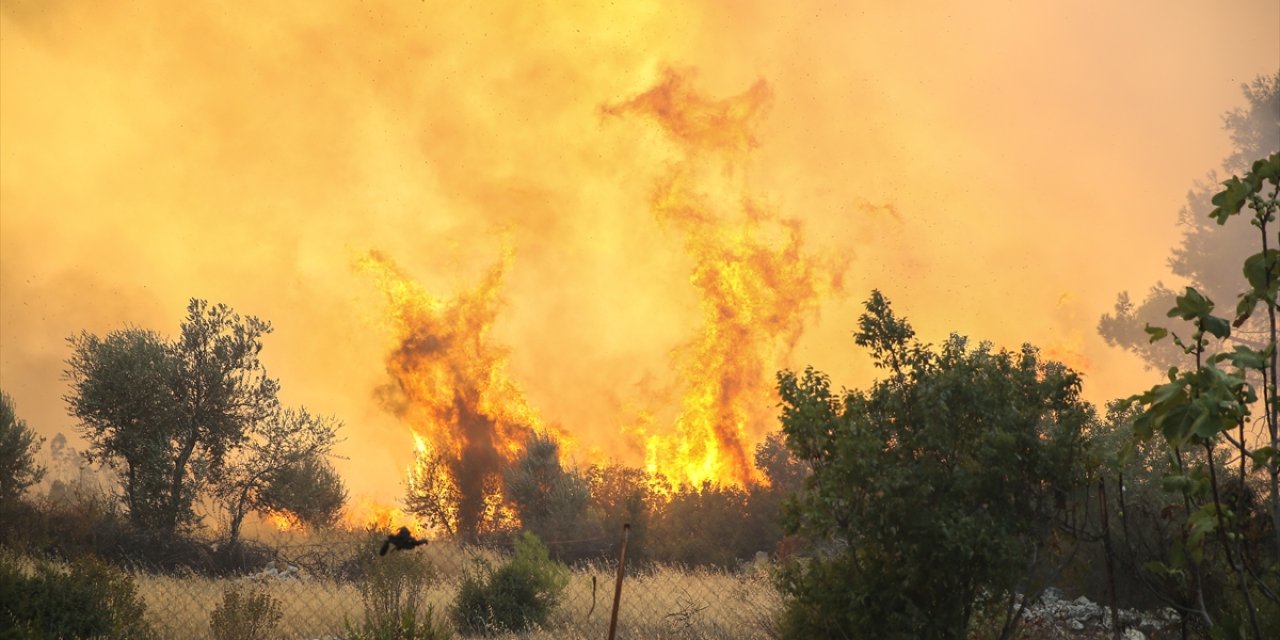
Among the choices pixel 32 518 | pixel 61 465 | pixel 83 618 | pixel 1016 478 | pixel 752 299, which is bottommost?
pixel 83 618

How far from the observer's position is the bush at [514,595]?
16750mm

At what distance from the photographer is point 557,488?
3553cm

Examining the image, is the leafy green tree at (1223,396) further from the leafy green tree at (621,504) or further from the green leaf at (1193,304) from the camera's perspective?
the leafy green tree at (621,504)

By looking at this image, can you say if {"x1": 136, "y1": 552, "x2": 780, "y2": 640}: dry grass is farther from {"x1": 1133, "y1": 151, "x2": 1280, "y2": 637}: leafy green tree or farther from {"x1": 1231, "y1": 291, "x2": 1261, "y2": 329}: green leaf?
{"x1": 1231, "y1": 291, "x2": 1261, "y2": 329}: green leaf

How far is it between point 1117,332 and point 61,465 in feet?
416

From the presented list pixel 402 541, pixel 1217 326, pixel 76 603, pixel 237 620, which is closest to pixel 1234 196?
pixel 1217 326

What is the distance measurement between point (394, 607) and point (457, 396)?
29.8 metres

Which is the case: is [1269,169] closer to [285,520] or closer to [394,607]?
[394,607]

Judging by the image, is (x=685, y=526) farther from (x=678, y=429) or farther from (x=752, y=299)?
(x=752, y=299)

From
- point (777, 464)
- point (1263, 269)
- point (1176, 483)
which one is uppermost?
point (777, 464)

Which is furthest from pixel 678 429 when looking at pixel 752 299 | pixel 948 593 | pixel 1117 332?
pixel 948 593

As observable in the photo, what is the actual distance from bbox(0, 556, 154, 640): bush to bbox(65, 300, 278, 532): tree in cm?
1412

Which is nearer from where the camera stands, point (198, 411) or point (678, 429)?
point (198, 411)

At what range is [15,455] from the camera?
91.6 feet
